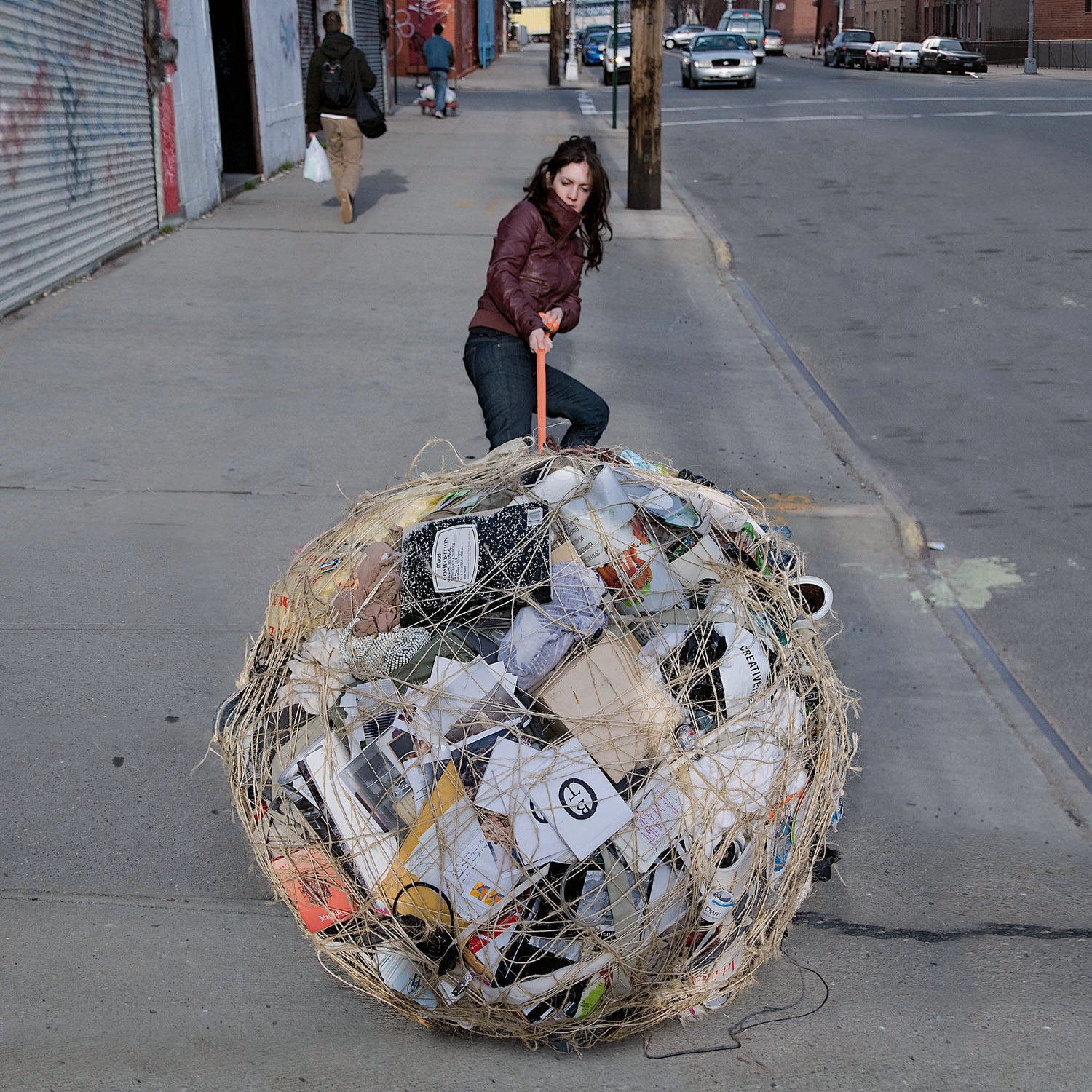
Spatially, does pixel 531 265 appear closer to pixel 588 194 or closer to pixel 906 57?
pixel 588 194

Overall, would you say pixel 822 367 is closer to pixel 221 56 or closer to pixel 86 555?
pixel 86 555

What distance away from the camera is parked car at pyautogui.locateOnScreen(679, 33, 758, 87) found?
111 ft

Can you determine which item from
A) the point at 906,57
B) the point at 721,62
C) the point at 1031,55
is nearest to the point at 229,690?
the point at 721,62

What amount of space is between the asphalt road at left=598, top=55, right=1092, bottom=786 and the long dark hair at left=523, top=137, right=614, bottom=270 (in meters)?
2.34

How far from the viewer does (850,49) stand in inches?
2061

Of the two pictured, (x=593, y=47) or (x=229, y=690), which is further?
(x=593, y=47)

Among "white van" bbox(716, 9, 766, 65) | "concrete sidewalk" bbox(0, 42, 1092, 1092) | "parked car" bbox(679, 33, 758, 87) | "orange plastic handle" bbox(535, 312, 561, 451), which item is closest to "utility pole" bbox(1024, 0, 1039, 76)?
"white van" bbox(716, 9, 766, 65)

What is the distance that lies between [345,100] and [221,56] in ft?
15.1

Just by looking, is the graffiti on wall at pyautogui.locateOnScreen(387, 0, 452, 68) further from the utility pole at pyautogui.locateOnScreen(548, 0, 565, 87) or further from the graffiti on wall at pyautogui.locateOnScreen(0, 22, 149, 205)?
the graffiti on wall at pyautogui.locateOnScreen(0, 22, 149, 205)

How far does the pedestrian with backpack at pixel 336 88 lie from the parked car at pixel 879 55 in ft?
134

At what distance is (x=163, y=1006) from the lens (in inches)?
118

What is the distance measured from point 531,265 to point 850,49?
53006 mm

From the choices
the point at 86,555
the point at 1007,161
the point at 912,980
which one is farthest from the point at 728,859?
the point at 1007,161

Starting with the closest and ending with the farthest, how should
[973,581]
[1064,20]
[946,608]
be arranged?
[946,608] < [973,581] < [1064,20]
